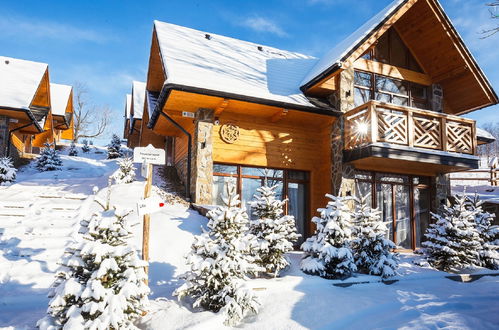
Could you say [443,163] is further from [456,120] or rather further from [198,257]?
[198,257]

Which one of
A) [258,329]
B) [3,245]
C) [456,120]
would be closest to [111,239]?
[258,329]

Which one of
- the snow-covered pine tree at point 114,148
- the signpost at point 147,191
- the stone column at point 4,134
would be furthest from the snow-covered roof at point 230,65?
the snow-covered pine tree at point 114,148

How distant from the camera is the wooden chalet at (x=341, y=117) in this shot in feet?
30.9

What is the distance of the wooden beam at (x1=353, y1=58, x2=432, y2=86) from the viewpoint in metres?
11.2

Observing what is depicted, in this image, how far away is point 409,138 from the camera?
9.58 meters

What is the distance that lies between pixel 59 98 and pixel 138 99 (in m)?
11.1

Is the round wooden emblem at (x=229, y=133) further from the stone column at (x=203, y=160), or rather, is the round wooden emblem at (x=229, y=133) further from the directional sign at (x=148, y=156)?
the directional sign at (x=148, y=156)

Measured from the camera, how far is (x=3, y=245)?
273 inches

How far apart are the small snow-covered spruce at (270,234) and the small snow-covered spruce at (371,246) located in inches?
66.3

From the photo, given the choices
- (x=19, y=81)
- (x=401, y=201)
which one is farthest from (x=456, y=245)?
(x=19, y=81)

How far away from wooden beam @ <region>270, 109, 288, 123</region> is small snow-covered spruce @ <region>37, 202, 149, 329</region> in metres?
6.22

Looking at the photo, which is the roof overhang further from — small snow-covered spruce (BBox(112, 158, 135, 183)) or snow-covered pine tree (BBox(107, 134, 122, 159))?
snow-covered pine tree (BBox(107, 134, 122, 159))

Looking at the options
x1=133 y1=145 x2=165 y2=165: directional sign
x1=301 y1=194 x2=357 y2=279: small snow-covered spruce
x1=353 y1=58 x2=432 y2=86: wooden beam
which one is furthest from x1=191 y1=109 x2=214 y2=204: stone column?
x1=353 y1=58 x2=432 y2=86: wooden beam

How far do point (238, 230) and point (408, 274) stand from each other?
452 cm
